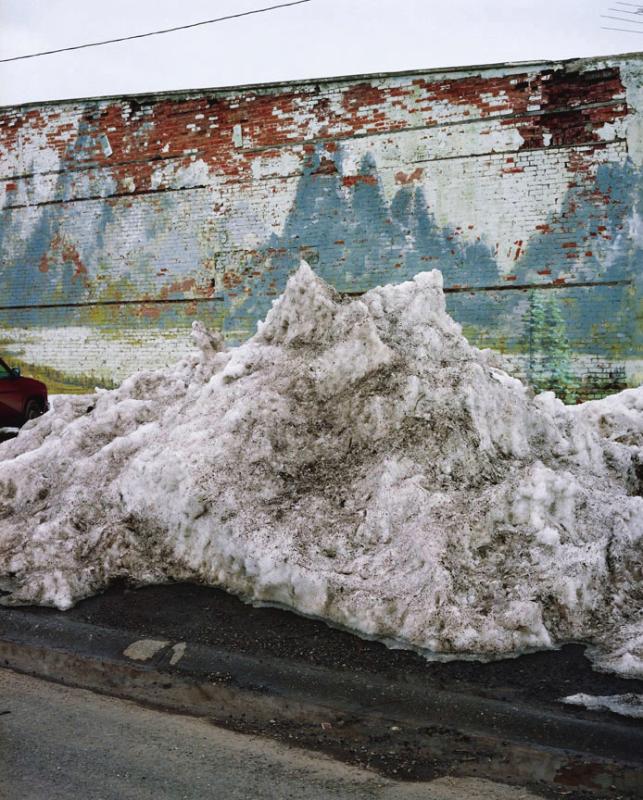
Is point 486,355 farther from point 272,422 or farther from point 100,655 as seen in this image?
point 100,655

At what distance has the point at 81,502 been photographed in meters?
5.32

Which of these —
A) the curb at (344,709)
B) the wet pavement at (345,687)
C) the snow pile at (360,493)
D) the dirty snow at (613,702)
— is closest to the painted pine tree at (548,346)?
the snow pile at (360,493)

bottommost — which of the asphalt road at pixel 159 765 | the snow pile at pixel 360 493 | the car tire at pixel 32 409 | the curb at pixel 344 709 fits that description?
the asphalt road at pixel 159 765

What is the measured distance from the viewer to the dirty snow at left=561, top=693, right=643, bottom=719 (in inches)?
126

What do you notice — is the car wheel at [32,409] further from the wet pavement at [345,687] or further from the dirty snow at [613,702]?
the dirty snow at [613,702]

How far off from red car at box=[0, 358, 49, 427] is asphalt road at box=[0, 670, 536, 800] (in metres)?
8.34

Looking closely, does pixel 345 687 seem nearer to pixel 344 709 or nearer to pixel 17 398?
pixel 344 709

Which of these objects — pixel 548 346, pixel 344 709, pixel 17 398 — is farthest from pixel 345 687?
pixel 17 398

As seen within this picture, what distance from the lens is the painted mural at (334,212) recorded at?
34.2 feet

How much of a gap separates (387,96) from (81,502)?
855 cm

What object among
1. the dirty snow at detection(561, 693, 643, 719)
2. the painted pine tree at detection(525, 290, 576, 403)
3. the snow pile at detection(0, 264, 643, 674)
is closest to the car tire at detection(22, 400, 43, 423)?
the snow pile at detection(0, 264, 643, 674)

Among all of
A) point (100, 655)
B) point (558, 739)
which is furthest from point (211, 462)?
point (558, 739)

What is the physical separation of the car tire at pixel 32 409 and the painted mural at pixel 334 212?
6.68ft

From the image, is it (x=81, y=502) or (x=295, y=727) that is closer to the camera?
(x=295, y=727)
